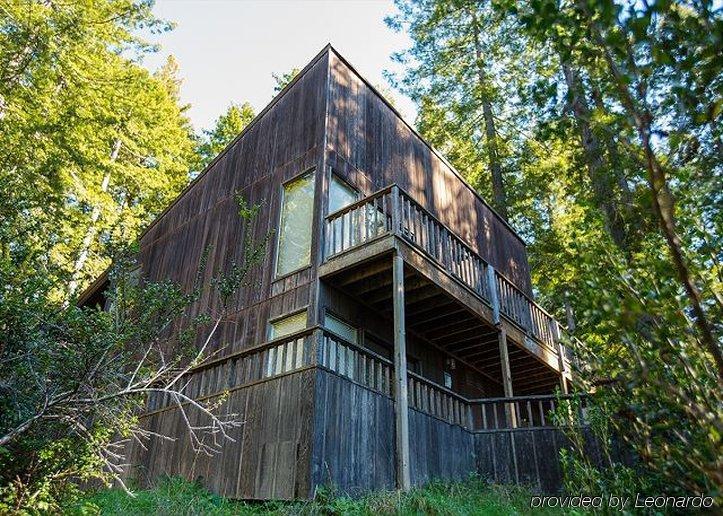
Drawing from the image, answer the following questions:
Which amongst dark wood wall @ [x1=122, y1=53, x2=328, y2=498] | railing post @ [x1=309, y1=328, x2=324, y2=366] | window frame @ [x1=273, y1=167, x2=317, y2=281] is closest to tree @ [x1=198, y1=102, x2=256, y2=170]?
dark wood wall @ [x1=122, y1=53, x2=328, y2=498]

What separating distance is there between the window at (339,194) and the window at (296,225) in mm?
429

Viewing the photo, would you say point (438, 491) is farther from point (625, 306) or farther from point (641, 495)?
point (625, 306)

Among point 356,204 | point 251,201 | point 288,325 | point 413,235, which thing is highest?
point 251,201

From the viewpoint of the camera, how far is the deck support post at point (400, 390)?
6.91 meters

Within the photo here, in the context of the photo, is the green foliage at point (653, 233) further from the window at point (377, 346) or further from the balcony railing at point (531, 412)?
the window at point (377, 346)

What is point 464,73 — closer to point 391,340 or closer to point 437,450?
point 391,340

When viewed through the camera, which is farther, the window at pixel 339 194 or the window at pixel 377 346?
the window at pixel 339 194

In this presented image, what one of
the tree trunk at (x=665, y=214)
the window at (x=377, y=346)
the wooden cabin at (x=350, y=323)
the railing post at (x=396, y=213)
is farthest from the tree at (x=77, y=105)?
the tree trunk at (x=665, y=214)

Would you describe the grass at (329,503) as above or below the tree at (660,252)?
below

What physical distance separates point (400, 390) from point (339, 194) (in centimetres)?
433

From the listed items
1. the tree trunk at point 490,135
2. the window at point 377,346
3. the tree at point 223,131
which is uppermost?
the tree at point 223,131

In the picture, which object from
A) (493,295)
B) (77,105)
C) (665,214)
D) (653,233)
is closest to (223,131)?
(77,105)

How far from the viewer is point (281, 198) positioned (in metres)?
10.8

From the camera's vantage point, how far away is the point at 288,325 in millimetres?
9258
